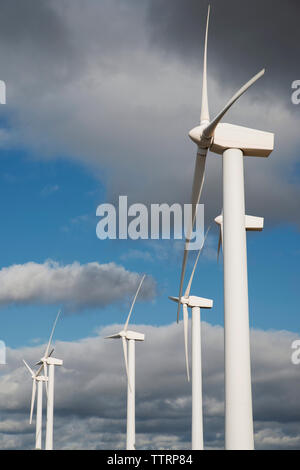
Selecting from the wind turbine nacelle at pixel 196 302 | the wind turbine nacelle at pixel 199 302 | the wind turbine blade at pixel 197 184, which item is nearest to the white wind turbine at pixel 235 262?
the wind turbine blade at pixel 197 184

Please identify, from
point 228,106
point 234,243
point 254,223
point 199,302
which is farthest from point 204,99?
point 199,302

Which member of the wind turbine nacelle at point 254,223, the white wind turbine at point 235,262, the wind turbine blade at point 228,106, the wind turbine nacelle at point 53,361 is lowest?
the white wind turbine at point 235,262

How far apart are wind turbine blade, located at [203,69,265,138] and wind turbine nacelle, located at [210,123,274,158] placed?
1.82 ft

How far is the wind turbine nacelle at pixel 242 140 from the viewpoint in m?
36.5

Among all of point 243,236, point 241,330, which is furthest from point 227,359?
point 243,236

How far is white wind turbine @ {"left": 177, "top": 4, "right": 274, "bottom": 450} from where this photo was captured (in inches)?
1261

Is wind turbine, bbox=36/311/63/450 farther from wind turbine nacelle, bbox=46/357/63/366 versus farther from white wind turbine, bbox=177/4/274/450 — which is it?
white wind turbine, bbox=177/4/274/450

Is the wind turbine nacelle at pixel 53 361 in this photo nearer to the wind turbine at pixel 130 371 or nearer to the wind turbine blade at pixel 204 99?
the wind turbine at pixel 130 371

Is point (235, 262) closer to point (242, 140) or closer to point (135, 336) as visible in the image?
point (242, 140)

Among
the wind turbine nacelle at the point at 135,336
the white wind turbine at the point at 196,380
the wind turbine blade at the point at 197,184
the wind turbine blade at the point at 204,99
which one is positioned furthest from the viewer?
the wind turbine nacelle at the point at 135,336

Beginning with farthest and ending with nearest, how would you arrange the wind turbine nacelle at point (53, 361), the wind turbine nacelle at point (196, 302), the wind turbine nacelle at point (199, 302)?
1. the wind turbine nacelle at point (53, 361)
2. the wind turbine nacelle at point (199, 302)
3. the wind turbine nacelle at point (196, 302)

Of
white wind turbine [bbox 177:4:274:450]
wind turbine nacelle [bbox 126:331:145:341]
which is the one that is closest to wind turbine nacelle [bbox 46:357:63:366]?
wind turbine nacelle [bbox 126:331:145:341]
